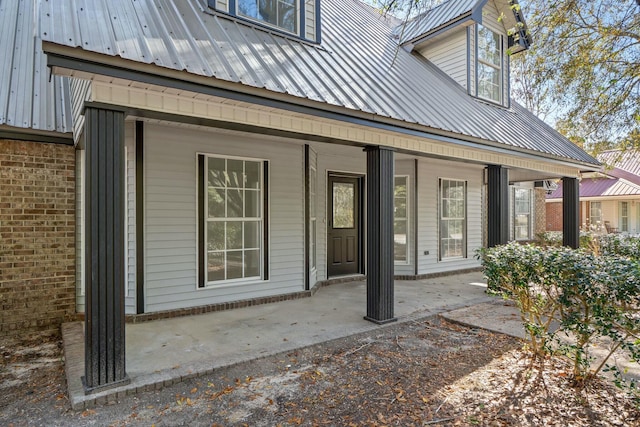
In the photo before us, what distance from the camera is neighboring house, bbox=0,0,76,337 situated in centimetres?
468

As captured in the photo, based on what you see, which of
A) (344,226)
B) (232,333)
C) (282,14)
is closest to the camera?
(232,333)

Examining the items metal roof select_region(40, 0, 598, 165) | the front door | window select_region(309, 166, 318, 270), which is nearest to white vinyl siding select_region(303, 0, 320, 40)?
metal roof select_region(40, 0, 598, 165)

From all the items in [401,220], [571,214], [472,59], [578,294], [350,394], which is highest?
[472,59]

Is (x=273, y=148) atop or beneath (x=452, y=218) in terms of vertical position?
atop

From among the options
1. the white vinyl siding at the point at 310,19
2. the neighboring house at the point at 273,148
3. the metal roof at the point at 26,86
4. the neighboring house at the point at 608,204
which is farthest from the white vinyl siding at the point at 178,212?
the neighboring house at the point at 608,204

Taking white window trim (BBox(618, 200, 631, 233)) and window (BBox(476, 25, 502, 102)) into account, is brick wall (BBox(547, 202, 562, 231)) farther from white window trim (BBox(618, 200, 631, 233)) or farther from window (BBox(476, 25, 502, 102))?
window (BBox(476, 25, 502, 102))

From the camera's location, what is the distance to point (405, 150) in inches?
206

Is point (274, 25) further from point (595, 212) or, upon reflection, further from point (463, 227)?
point (595, 212)

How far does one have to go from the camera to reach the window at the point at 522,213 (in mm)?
11969

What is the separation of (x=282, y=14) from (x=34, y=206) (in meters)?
4.46

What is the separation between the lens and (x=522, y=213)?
12164mm

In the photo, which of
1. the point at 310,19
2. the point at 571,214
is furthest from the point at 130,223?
the point at 571,214

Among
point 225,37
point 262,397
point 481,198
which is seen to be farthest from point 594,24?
point 262,397

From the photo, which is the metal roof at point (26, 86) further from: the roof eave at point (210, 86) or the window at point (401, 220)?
the window at point (401, 220)
